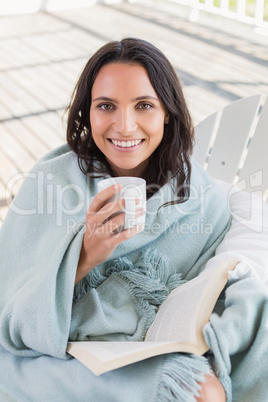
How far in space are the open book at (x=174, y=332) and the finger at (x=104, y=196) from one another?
301 mm

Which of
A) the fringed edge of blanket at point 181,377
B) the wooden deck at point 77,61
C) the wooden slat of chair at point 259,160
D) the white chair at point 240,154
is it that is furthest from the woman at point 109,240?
the wooden deck at point 77,61

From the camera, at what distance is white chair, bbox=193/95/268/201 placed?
194 centimetres

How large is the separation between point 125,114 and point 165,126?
22 centimetres

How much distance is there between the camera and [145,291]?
1.33m

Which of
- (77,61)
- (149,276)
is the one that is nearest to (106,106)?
(149,276)

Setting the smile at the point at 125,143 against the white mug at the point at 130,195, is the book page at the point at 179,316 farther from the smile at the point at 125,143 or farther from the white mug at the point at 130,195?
the smile at the point at 125,143

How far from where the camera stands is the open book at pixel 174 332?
1011 mm

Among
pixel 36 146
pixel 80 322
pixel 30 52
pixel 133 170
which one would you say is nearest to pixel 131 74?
pixel 133 170

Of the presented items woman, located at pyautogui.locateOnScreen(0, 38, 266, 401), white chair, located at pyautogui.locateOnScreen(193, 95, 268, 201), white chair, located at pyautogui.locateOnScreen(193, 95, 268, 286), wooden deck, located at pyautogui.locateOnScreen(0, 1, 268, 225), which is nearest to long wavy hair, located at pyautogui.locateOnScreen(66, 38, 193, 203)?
woman, located at pyautogui.locateOnScreen(0, 38, 266, 401)

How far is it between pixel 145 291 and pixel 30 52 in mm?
4066

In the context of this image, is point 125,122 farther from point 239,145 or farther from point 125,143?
point 239,145

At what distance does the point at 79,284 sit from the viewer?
136 cm

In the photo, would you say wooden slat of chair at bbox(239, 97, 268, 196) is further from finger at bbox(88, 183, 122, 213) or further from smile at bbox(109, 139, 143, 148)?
finger at bbox(88, 183, 122, 213)

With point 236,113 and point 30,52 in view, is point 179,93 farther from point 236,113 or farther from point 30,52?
point 30,52
